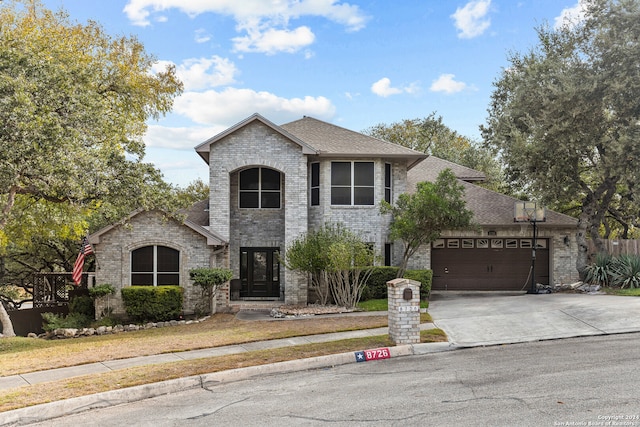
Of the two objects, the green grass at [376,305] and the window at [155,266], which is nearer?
the green grass at [376,305]

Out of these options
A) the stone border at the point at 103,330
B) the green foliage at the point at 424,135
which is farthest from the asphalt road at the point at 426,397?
the green foliage at the point at 424,135

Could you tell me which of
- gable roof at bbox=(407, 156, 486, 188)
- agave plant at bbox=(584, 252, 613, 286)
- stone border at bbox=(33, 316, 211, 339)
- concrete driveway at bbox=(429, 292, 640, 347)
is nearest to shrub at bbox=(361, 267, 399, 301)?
concrete driveway at bbox=(429, 292, 640, 347)

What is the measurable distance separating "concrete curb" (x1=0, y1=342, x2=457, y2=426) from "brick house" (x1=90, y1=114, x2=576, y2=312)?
31.5 ft

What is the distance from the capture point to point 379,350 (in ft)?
36.0

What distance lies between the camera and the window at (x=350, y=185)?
845 inches

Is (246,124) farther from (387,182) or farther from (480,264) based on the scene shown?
(480,264)

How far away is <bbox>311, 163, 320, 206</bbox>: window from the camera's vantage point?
71.1 feet

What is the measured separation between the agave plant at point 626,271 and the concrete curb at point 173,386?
12184mm

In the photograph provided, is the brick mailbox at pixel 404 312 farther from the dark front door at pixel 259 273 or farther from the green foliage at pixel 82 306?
the green foliage at pixel 82 306

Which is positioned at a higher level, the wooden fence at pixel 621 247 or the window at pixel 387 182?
the window at pixel 387 182

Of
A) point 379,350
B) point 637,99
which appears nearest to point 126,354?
point 379,350

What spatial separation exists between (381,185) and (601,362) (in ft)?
42.3

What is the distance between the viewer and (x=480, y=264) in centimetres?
2322

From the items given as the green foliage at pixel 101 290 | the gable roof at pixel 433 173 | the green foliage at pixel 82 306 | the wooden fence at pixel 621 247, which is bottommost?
the green foliage at pixel 82 306
